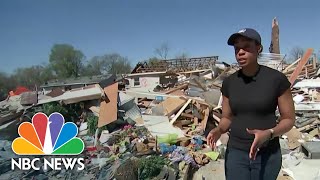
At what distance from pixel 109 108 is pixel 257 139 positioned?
28.9ft

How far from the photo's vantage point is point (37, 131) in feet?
20.4

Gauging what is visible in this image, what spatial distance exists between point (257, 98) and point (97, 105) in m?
9.43

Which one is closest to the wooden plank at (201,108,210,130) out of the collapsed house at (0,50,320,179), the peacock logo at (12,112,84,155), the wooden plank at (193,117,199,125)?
the collapsed house at (0,50,320,179)

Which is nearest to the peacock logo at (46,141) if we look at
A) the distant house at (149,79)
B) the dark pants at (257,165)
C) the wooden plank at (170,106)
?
the dark pants at (257,165)

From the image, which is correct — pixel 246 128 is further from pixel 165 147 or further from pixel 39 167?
pixel 165 147

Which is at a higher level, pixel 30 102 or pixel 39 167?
pixel 30 102

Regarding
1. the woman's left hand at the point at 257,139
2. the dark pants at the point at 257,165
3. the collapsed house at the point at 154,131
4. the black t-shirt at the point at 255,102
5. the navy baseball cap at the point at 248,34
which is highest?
the navy baseball cap at the point at 248,34

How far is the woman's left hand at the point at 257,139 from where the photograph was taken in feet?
5.54

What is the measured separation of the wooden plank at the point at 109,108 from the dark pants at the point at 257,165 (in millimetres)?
7895

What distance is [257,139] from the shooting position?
→ 1683 mm

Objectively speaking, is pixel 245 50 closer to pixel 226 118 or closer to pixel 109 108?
pixel 226 118

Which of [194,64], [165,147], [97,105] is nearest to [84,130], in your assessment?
[97,105]

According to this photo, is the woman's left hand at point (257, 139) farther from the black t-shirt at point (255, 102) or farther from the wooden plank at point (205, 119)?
the wooden plank at point (205, 119)

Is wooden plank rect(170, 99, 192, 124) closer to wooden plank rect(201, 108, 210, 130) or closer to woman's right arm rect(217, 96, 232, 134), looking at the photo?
wooden plank rect(201, 108, 210, 130)
